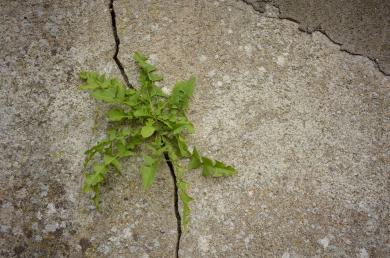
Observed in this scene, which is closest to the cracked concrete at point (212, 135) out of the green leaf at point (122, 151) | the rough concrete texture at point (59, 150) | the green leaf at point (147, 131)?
the rough concrete texture at point (59, 150)

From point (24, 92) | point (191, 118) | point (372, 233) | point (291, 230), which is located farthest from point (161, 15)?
point (372, 233)

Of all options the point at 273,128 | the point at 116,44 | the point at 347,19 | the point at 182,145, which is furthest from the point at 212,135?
the point at 347,19

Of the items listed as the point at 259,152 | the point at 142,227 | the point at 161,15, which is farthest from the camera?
the point at 161,15

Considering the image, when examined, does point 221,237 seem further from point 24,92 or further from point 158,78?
point 24,92

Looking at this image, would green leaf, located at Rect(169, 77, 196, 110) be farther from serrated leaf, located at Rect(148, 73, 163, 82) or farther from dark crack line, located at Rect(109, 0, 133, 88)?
dark crack line, located at Rect(109, 0, 133, 88)

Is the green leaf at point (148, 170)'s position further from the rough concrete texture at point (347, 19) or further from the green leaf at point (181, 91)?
the rough concrete texture at point (347, 19)

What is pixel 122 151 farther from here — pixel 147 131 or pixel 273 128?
pixel 273 128

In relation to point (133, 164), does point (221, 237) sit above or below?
below
